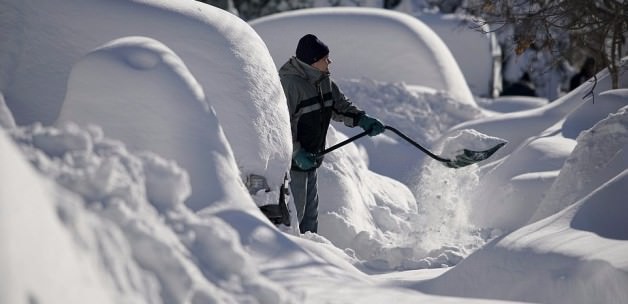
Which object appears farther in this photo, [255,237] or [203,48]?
[203,48]

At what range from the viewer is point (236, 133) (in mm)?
6027

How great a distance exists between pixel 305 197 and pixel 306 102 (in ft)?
2.01

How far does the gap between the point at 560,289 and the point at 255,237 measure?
50.6 inches

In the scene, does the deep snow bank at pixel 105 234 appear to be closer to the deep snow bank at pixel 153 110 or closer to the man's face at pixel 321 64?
the deep snow bank at pixel 153 110

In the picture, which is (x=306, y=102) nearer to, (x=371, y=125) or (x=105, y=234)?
(x=371, y=125)

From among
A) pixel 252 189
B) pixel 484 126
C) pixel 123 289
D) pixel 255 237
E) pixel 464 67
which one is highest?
pixel 123 289

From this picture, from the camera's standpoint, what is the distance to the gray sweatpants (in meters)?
6.82

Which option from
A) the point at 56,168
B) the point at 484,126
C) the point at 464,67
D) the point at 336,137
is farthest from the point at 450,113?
the point at 56,168

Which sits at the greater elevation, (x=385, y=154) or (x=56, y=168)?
(x=56, y=168)

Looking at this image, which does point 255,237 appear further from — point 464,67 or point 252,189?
point 464,67

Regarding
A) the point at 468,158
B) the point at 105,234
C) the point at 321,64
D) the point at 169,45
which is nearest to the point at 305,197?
the point at 321,64

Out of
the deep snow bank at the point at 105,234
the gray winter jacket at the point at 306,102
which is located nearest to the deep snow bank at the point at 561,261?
the deep snow bank at the point at 105,234

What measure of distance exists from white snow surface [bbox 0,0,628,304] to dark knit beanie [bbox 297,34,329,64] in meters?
0.26

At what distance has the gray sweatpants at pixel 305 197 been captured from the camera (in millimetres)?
6816
